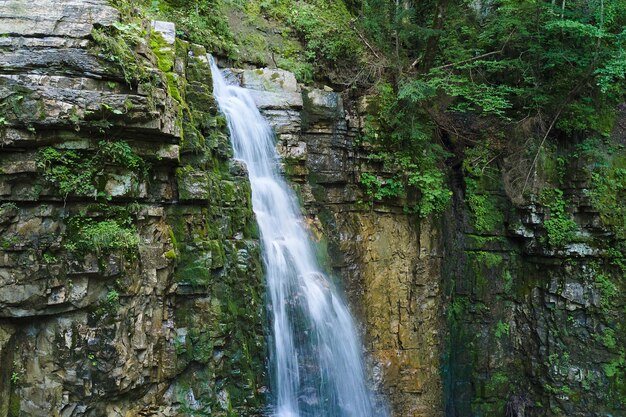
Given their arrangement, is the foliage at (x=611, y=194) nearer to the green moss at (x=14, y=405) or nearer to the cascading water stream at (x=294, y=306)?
the cascading water stream at (x=294, y=306)

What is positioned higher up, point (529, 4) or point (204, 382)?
point (529, 4)

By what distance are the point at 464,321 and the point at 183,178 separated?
7.06m

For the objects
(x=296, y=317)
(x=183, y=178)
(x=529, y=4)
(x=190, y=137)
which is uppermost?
(x=529, y=4)

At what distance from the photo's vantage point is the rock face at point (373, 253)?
859cm

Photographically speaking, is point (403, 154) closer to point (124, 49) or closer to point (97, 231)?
point (124, 49)

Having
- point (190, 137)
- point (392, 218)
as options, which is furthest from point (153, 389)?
point (392, 218)

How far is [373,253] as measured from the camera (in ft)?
29.8

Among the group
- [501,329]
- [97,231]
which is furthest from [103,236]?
[501,329]

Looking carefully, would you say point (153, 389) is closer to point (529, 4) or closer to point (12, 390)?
point (12, 390)

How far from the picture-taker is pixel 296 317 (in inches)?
269

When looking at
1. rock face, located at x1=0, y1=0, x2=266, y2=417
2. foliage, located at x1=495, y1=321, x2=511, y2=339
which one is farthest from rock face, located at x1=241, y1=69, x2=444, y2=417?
rock face, located at x1=0, y1=0, x2=266, y2=417

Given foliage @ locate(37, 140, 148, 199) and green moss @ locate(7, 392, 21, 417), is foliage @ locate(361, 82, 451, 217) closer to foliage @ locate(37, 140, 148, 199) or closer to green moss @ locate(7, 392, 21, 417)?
foliage @ locate(37, 140, 148, 199)

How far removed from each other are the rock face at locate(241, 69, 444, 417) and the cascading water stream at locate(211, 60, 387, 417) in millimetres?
555

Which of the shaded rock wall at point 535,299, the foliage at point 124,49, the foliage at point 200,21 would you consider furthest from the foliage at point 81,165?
the shaded rock wall at point 535,299
